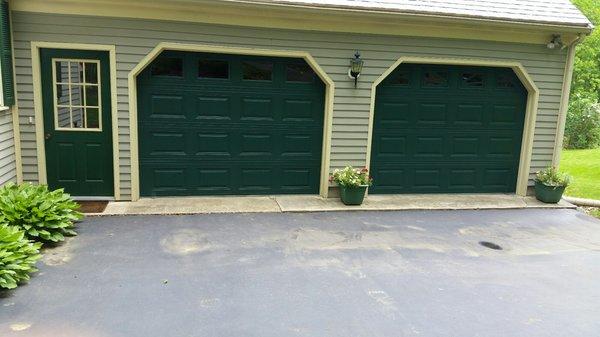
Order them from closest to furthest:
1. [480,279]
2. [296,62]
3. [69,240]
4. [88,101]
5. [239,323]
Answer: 1. [239,323]
2. [480,279]
3. [69,240]
4. [88,101]
5. [296,62]

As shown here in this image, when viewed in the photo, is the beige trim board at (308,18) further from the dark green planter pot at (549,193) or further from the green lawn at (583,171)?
the green lawn at (583,171)

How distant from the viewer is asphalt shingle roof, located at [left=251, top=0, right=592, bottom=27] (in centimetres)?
661

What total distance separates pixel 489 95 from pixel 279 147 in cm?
356

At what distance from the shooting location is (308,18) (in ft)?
22.0

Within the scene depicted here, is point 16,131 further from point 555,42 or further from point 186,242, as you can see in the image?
point 555,42

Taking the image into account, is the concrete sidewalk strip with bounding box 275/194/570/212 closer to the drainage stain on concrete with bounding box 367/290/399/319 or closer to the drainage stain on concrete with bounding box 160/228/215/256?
the drainage stain on concrete with bounding box 160/228/215/256

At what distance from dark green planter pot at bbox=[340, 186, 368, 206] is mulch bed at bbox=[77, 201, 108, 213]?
336 centimetres

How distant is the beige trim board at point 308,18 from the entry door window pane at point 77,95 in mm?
702

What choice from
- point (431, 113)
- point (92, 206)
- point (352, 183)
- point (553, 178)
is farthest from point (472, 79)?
point (92, 206)

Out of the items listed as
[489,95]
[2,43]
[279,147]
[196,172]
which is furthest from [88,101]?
[489,95]

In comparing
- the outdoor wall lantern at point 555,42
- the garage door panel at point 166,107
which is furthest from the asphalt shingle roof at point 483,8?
the garage door panel at point 166,107

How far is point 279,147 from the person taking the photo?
23.8 feet

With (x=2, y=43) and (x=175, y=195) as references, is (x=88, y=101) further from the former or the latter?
(x=175, y=195)

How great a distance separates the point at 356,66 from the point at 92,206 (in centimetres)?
417
